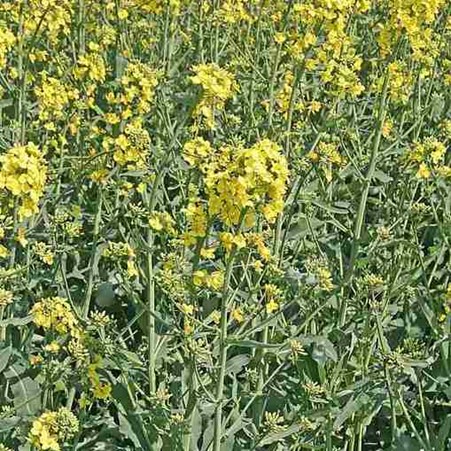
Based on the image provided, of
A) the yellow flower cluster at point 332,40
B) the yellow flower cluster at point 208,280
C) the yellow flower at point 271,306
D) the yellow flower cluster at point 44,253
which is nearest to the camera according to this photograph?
the yellow flower cluster at point 208,280

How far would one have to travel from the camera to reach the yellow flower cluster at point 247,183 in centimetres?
260

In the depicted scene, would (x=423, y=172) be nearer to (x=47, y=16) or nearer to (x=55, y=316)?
(x=55, y=316)

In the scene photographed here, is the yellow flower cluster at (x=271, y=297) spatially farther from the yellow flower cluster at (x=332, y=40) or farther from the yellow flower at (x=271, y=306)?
the yellow flower cluster at (x=332, y=40)

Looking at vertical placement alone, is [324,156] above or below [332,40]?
below

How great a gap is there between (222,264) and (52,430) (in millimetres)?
1266

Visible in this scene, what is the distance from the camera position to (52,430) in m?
2.91

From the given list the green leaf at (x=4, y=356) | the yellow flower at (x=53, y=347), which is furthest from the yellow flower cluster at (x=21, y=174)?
the green leaf at (x=4, y=356)

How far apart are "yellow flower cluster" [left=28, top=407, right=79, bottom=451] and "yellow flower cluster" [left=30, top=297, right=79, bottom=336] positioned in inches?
10.4

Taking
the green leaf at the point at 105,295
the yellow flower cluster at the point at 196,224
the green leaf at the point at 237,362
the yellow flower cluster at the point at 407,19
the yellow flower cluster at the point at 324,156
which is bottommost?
the green leaf at the point at 105,295

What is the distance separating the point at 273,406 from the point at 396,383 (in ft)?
1.79

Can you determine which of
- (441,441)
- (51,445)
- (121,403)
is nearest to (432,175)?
(441,441)

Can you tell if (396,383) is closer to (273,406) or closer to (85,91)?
(273,406)

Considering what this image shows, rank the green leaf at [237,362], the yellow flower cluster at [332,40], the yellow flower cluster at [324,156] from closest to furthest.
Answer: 1. the green leaf at [237,362]
2. the yellow flower cluster at [324,156]
3. the yellow flower cluster at [332,40]

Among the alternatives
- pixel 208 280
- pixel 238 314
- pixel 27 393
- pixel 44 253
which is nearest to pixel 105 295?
pixel 27 393
